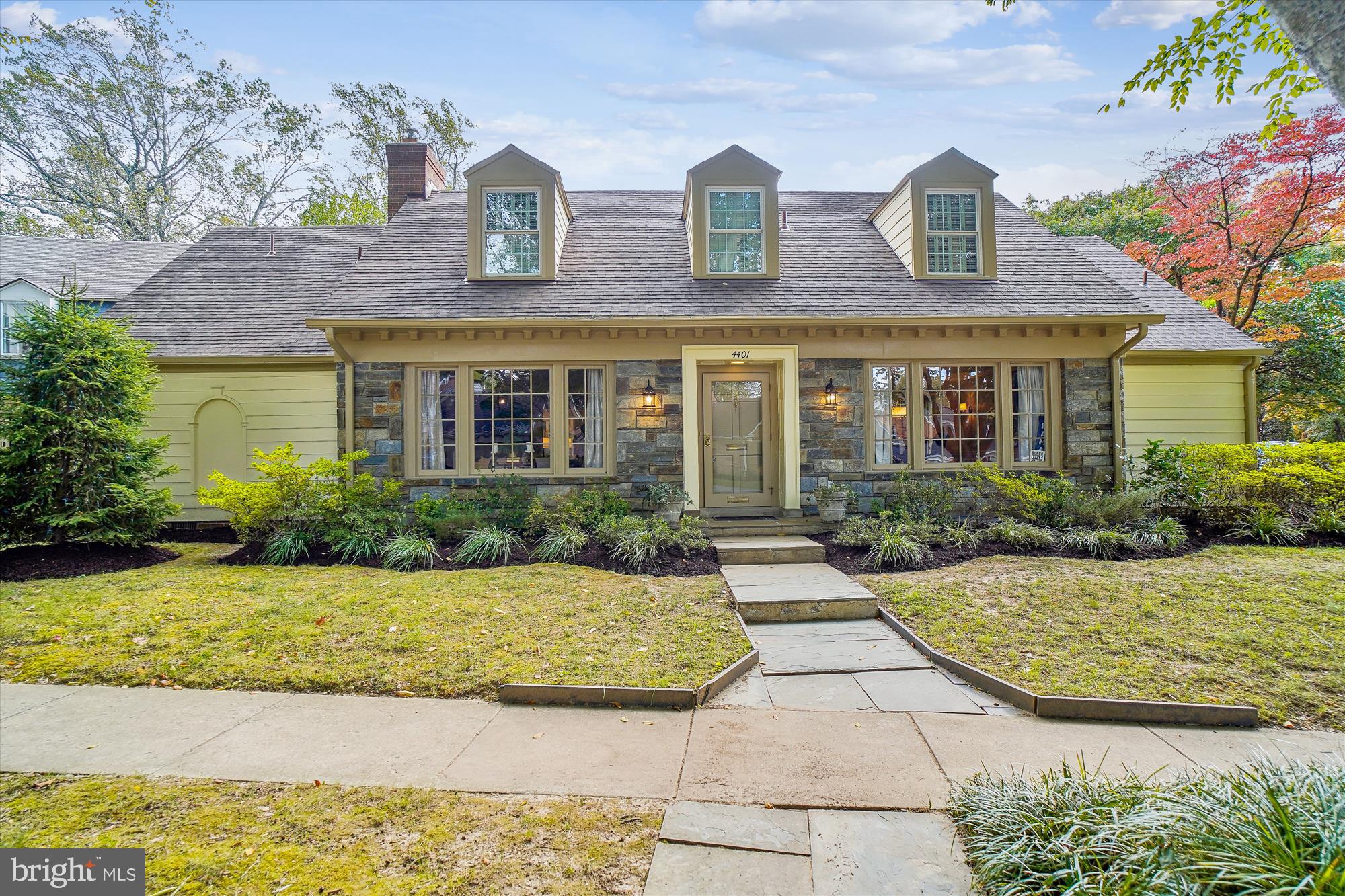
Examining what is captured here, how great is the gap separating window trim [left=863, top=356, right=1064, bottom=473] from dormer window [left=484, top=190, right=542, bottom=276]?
5180mm

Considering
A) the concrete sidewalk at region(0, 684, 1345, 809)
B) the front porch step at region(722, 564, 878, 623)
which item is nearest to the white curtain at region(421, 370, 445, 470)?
the front porch step at region(722, 564, 878, 623)

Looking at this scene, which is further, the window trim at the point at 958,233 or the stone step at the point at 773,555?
the window trim at the point at 958,233

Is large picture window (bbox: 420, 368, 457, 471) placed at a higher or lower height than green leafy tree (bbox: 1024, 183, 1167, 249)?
lower

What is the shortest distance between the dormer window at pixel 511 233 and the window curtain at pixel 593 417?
1.95 metres

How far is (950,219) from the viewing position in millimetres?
9164

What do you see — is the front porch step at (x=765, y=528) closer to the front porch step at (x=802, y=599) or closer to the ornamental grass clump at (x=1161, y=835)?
the front porch step at (x=802, y=599)

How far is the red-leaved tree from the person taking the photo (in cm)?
1116

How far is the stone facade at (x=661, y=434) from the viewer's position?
8.28 m

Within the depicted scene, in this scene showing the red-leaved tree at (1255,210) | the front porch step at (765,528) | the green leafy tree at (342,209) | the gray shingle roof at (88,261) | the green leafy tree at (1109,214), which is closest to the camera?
the front porch step at (765,528)

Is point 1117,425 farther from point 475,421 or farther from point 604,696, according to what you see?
point 475,421

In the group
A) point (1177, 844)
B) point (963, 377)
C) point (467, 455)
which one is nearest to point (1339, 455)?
point (963, 377)

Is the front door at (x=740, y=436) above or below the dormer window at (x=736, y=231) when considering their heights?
below

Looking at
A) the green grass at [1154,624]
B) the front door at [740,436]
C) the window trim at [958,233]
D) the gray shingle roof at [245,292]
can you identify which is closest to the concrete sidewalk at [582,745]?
the green grass at [1154,624]

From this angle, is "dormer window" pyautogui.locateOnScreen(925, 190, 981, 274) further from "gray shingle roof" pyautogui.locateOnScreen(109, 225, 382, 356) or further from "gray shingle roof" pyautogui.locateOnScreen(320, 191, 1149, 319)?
"gray shingle roof" pyautogui.locateOnScreen(109, 225, 382, 356)
